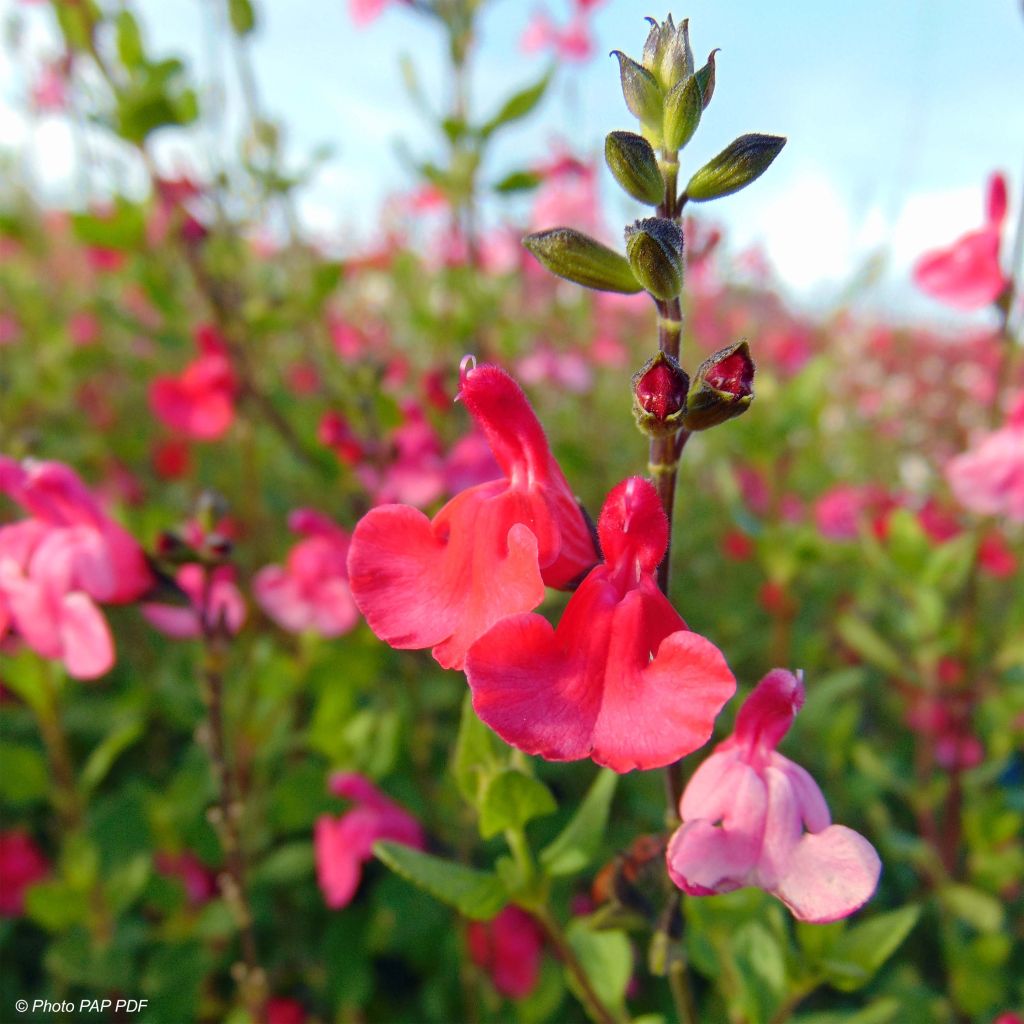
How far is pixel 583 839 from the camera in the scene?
838 mm

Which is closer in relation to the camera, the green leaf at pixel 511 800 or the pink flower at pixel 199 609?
the green leaf at pixel 511 800

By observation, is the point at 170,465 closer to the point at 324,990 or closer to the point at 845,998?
the point at 324,990

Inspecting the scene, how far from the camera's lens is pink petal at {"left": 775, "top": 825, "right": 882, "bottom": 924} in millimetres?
551

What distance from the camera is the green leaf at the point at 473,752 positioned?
0.81m

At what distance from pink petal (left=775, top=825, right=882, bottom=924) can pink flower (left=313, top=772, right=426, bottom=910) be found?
0.76 meters

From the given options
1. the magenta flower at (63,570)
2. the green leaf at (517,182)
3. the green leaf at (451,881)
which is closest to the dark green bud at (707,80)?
the green leaf at (451,881)

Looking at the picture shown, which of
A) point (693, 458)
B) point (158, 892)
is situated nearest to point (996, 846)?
point (158, 892)

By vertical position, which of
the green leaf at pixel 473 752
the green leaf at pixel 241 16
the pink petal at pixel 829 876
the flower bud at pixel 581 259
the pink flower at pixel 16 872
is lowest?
the pink flower at pixel 16 872

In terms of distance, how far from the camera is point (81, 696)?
212cm

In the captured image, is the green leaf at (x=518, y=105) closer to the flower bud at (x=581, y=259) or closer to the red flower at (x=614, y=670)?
the flower bud at (x=581, y=259)

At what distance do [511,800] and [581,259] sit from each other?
48 centimetres

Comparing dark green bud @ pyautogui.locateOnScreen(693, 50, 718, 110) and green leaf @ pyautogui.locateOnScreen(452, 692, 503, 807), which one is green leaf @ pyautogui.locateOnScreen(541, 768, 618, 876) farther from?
dark green bud @ pyautogui.locateOnScreen(693, 50, 718, 110)

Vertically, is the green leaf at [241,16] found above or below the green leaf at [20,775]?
above

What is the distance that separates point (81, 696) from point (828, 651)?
225cm
